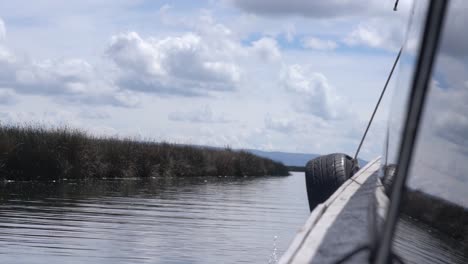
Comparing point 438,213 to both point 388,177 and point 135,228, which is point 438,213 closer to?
point 388,177

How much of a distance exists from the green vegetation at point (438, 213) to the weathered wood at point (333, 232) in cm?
60

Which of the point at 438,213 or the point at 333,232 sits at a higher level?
the point at 438,213

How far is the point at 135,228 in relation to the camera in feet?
39.4

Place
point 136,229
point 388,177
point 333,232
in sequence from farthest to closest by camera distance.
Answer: point 136,229
point 333,232
point 388,177

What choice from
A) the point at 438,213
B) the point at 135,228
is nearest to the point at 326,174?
the point at 135,228

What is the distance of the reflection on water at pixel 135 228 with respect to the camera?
29.6 feet

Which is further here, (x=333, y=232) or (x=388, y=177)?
(x=333, y=232)

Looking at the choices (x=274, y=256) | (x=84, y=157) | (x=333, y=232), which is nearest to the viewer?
(x=333, y=232)

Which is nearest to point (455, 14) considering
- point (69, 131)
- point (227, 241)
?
point (227, 241)

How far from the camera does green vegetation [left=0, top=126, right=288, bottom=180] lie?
24.5 meters

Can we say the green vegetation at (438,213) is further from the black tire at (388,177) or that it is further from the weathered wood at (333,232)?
the weathered wood at (333,232)

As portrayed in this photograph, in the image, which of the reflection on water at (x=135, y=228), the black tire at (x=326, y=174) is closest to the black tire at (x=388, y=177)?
the black tire at (x=326, y=174)

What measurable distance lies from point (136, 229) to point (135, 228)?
0.50ft

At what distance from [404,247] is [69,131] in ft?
90.3
